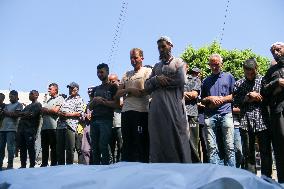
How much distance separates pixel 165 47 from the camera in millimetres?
4660

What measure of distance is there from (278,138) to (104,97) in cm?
276

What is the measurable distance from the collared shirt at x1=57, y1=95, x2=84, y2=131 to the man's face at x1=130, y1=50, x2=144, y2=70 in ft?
6.96

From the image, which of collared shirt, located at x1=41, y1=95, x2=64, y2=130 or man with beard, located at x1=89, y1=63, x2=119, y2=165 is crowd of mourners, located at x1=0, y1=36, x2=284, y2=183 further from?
collared shirt, located at x1=41, y1=95, x2=64, y2=130

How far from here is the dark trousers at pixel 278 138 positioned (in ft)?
13.6

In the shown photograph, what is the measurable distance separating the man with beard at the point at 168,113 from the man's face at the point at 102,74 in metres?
1.45

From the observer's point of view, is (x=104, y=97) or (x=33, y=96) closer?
(x=104, y=97)

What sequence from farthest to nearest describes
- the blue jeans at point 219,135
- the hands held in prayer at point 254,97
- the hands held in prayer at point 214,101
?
the hands held in prayer at point 214,101 < the blue jeans at point 219,135 < the hands held in prayer at point 254,97

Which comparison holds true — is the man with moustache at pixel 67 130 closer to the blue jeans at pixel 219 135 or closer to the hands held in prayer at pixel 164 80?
the blue jeans at pixel 219 135

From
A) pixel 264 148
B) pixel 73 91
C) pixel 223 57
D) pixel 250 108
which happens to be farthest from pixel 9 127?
pixel 223 57

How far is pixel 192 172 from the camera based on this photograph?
5.79ft

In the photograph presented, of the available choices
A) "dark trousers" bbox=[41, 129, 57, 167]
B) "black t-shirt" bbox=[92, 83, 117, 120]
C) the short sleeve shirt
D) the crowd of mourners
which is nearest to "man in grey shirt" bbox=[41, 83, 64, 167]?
"dark trousers" bbox=[41, 129, 57, 167]

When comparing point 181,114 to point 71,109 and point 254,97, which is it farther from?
point 71,109

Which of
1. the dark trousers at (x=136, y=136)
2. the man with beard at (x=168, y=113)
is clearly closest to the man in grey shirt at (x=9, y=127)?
the dark trousers at (x=136, y=136)

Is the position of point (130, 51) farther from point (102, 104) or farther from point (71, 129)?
point (71, 129)
